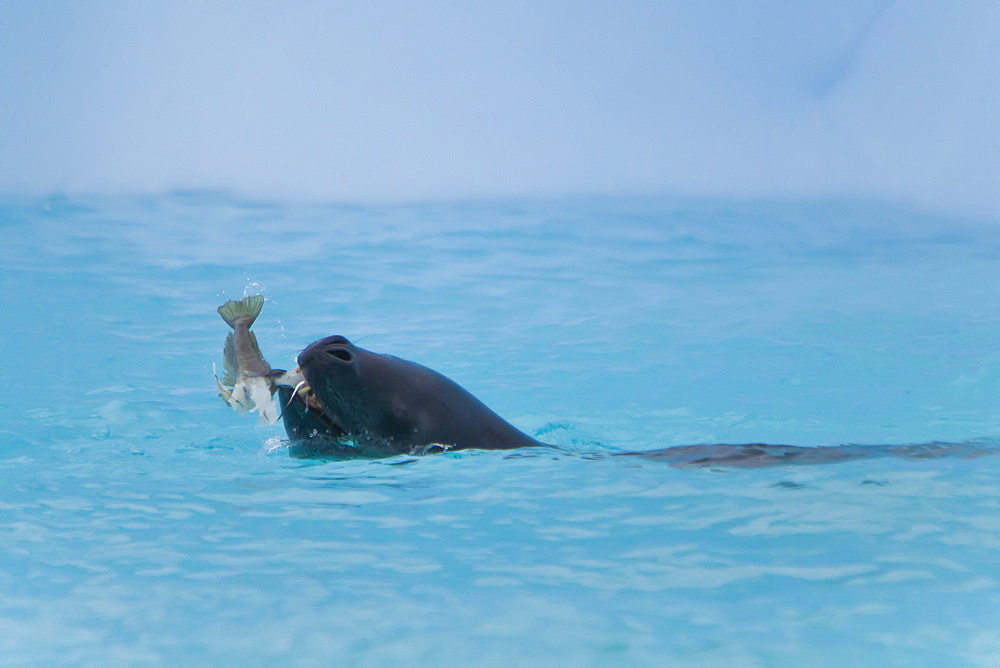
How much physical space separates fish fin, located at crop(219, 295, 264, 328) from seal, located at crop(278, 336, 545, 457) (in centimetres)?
39

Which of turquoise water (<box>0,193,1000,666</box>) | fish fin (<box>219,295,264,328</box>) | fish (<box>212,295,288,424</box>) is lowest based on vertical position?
turquoise water (<box>0,193,1000,666</box>)

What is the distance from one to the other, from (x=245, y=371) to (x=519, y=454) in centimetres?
85

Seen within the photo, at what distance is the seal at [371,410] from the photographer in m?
2.98

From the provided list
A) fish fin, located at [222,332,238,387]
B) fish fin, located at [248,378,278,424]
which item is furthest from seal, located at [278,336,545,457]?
fish fin, located at [222,332,238,387]

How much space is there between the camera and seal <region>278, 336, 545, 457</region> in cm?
298

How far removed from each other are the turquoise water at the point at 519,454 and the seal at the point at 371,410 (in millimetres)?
83

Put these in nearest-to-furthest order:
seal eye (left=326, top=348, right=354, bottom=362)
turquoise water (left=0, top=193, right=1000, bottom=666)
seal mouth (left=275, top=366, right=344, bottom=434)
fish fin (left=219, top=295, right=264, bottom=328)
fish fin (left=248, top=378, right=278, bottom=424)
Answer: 1. turquoise water (left=0, top=193, right=1000, bottom=666)
2. seal eye (left=326, top=348, right=354, bottom=362)
3. seal mouth (left=275, top=366, right=344, bottom=434)
4. fish fin (left=248, top=378, right=278, bottom=424)
5. fish fin (left=219, top=295, right=264, bottom=328)

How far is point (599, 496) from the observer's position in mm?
3195

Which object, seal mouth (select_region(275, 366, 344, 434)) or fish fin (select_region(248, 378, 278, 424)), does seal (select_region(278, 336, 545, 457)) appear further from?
fish fin (select_region(248, 378, 278, 424))

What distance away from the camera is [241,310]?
3447 mm

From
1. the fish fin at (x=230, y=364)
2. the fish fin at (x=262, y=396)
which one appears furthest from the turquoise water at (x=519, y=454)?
the fish fin at (x=230, y=364)

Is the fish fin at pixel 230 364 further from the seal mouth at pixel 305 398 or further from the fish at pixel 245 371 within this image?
the seal mouth at pixel 305 398

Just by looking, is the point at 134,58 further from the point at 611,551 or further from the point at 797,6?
the point at 611,551

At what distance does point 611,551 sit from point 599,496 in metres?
0.46
